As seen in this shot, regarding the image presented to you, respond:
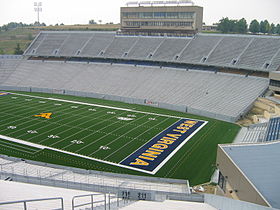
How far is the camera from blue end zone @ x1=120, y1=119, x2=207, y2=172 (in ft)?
67.2

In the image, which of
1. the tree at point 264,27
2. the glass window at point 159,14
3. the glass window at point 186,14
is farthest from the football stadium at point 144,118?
the tree at point 264,27

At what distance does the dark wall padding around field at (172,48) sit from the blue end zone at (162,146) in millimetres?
14268

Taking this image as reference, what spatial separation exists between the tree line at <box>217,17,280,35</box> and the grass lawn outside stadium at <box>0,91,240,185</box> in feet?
211

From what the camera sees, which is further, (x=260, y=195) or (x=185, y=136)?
(x=185, y=136)

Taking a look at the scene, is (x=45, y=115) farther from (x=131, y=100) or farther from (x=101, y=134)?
(x=131, y=100)

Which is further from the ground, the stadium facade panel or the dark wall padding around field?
the stadium facade panel

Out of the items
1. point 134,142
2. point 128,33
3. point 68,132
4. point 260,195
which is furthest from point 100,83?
point 260,195

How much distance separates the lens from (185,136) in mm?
25656

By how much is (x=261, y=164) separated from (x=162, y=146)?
11152mm

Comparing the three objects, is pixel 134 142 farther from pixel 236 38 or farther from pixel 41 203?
pixel 236 38

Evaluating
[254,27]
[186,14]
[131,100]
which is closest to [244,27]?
[254,27]

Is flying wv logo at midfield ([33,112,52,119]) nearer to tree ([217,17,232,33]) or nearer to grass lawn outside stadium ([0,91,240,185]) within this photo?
grass lawn outside stadium ([0,91,240,185])

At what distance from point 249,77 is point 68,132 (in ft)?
76.5

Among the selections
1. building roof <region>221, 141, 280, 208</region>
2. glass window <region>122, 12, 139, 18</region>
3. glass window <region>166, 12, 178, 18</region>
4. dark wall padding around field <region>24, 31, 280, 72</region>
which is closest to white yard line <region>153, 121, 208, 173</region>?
building roof <region>221, 141, 280, 208</region>
